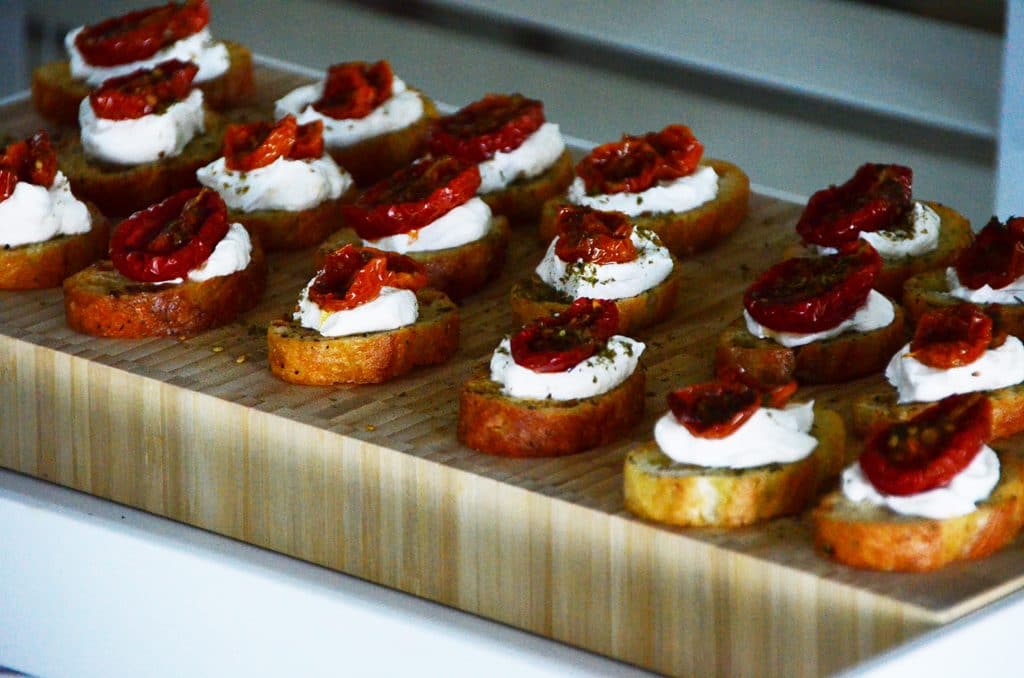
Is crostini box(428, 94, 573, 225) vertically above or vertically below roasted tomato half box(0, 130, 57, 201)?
below

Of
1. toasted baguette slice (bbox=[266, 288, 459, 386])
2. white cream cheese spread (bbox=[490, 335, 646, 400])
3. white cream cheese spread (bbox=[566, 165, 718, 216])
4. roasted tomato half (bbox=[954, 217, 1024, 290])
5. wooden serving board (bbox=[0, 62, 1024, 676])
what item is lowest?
wooden serving board (bbox=[0, 62, 1024, 676])

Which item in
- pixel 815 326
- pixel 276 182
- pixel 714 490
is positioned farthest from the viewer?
pixel 276 182

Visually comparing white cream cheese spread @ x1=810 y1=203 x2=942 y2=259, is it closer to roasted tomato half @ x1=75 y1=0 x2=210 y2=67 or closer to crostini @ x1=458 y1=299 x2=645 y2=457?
crostini @ x1=458 y1=299 x2=645 y2=457

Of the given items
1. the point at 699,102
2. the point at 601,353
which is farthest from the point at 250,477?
the point at 699,102

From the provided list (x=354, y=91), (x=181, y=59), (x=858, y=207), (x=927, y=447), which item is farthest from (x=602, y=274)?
(x=181, y=59)

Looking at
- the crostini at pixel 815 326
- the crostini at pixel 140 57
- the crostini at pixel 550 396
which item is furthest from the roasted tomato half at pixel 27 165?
the crostini at pixel 815 326

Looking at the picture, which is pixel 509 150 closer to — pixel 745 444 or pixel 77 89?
pixel 77 89

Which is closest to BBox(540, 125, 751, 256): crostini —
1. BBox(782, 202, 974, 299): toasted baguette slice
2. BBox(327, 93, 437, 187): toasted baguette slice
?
BBox(782, 202, 974, 299): toasted baguette slice
